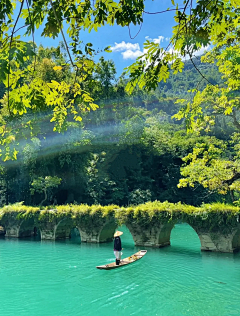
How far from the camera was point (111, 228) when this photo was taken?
763 inches

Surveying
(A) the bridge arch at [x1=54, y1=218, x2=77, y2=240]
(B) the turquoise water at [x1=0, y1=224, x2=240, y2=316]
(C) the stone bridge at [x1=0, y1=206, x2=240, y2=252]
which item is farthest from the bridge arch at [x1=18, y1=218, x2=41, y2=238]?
(B) the turquoise water at [x1=0, y1=224, x2=240, y2=316]

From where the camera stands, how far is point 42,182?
994 inches

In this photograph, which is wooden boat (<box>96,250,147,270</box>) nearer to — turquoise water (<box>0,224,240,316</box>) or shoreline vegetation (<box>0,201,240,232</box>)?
turquoise water (<box>0,224,240,316</box>)

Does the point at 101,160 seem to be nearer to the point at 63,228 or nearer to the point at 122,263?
the point at 63,228

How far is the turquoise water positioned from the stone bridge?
2.47ft

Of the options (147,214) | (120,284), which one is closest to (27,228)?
(147,214)

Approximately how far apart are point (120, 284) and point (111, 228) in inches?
355

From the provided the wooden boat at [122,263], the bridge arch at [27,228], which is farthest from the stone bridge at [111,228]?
the wooden boat at [122,263]

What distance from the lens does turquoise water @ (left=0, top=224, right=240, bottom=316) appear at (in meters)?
8.25

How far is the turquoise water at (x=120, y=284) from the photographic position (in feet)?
27.1

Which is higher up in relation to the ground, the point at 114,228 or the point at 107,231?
the point at 114,228

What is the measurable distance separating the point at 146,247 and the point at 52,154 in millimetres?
14744

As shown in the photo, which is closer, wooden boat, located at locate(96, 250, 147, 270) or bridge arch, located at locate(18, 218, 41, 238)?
wooden boat, located at locate(96, 250, 147, 270)

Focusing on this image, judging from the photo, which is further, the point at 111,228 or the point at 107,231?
the point at 111,228
